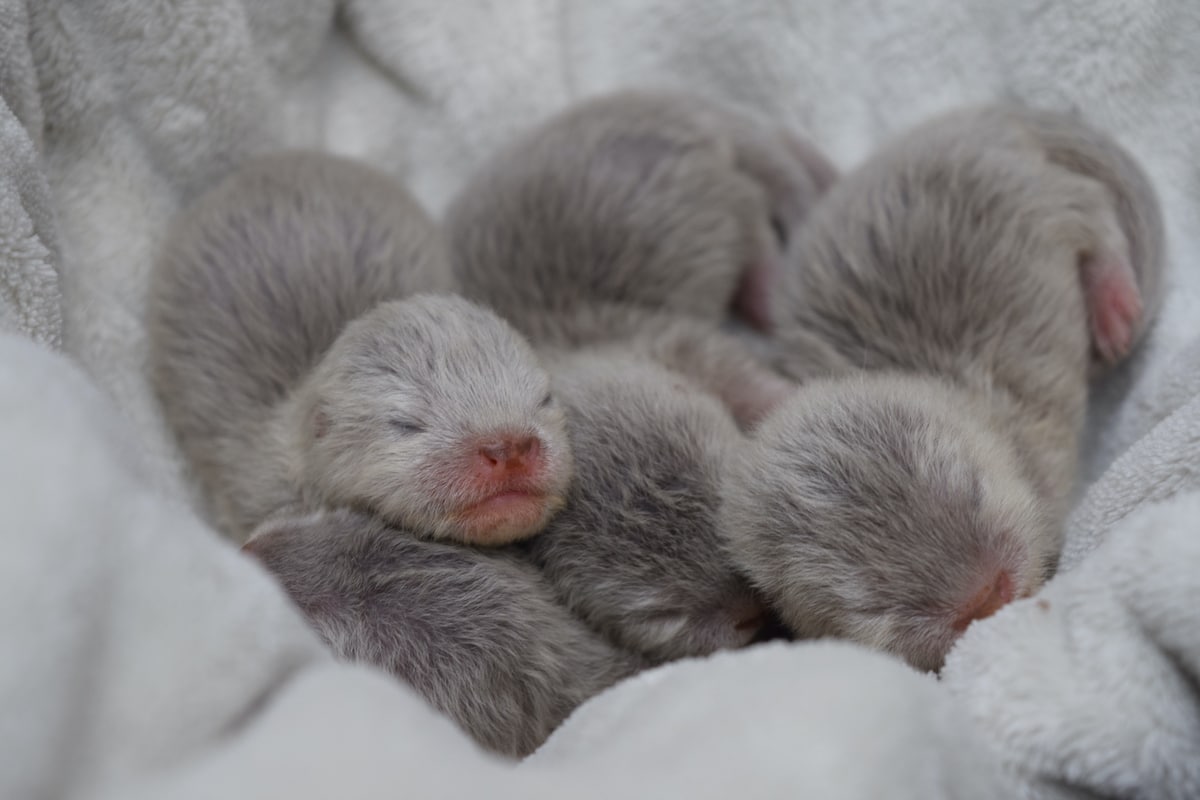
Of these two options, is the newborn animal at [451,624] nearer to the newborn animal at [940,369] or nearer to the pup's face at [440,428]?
the pup's face at [440,428]

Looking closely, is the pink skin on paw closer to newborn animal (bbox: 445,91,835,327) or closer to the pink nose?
newborn animal (bbox: 445,91,835,327)

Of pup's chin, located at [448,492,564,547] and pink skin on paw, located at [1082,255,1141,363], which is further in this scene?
pink skin on paw, located at [1082,255,1141,363]

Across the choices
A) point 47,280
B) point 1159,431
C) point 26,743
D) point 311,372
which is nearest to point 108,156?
point 47,280

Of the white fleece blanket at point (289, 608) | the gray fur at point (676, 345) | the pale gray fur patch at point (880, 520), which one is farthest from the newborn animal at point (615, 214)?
the pale gray fur patch at point (880, 520)

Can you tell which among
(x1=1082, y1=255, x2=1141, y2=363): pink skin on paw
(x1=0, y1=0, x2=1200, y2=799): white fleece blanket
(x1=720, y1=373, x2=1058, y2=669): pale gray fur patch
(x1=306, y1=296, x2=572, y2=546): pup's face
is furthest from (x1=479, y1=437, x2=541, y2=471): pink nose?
(x1=1082, y1=255, x2=1141, y2=363): pink skin on paw

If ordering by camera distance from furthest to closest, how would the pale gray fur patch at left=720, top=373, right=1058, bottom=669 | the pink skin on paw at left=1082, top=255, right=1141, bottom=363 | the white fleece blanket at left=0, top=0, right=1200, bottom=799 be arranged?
1. the pink skin on paw at left=1082, top=255, right=1141, bottom=363
2. the pale gray fur patch at left=720, top=373, right=1058, bottom=669
3. the white fleece blanket at left=0, top=0, right=1200, bottom=799

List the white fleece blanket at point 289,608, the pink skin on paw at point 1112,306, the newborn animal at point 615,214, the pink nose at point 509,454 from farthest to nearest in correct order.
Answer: the newborn animal at point 615,214 → the pink skin on paw at point 1112,306 → the pink nose at point 509,454 → the white fleece blanket at point 289,608
